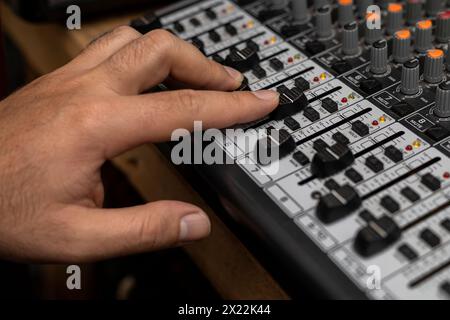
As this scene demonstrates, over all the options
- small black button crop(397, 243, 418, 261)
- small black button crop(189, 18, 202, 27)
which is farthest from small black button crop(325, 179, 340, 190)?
small black button crop(189, 18, 202, 27)

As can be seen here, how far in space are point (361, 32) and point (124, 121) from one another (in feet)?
1.35

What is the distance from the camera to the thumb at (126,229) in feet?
2.38

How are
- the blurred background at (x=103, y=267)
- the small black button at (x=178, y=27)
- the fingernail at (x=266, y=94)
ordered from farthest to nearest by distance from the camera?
the blurred background at (x=103, y=267) → the small black button at (x=178, y=27) → the fingernail at (x=266, y=94)

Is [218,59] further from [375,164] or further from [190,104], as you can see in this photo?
[375,164]

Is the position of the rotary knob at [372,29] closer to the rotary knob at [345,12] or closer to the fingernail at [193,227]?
the rotary knob at [345,12]

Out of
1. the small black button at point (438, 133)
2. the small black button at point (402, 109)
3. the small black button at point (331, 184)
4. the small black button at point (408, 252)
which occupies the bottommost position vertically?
the small black button at point (408, 252)

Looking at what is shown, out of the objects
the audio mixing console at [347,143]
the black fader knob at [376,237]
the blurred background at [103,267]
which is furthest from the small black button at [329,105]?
the blurred background at [103,267]

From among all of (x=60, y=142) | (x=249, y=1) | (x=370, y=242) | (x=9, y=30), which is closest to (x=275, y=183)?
(x=370, y=242)

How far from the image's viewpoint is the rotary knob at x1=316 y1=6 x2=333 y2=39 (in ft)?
3.16

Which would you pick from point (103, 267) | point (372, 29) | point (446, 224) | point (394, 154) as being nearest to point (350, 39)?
point (372, 29)

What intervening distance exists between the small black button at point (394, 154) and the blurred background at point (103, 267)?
67 cm

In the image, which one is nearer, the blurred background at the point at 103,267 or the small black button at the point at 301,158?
the small black button at the point at 301,158
